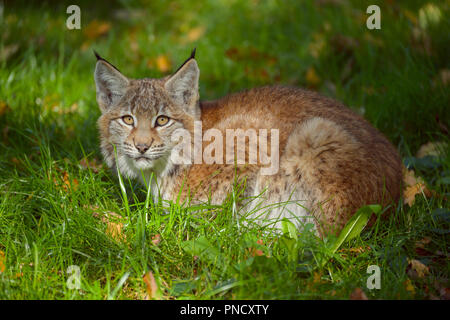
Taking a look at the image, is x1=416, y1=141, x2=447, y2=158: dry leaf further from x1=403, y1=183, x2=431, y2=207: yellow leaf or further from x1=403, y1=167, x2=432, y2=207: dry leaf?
x1=403, y1=183, x2=431, y2=207: yellow leaf

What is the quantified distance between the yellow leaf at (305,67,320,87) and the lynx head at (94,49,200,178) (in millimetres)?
2321


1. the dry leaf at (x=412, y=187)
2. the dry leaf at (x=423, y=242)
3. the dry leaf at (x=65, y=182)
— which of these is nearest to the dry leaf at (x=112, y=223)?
the dry leaf at (x=65, y=182)

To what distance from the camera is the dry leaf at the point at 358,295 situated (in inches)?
109

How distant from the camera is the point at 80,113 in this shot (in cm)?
527

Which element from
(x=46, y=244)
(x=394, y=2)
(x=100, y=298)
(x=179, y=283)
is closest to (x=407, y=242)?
(x=179, y=283)

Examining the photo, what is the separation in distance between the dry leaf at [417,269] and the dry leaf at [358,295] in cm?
48

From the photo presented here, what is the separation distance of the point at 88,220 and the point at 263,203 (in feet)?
4.22

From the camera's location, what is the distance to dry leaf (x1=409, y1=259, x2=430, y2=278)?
309 cm

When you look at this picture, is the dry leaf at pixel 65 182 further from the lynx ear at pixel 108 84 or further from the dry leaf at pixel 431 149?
the dry leaf at pixel 431 149

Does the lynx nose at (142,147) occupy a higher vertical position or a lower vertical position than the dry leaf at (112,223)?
higher

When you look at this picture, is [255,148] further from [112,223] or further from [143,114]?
[112,223]

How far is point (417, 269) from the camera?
3145mm

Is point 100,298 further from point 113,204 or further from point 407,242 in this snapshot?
point 407,242
